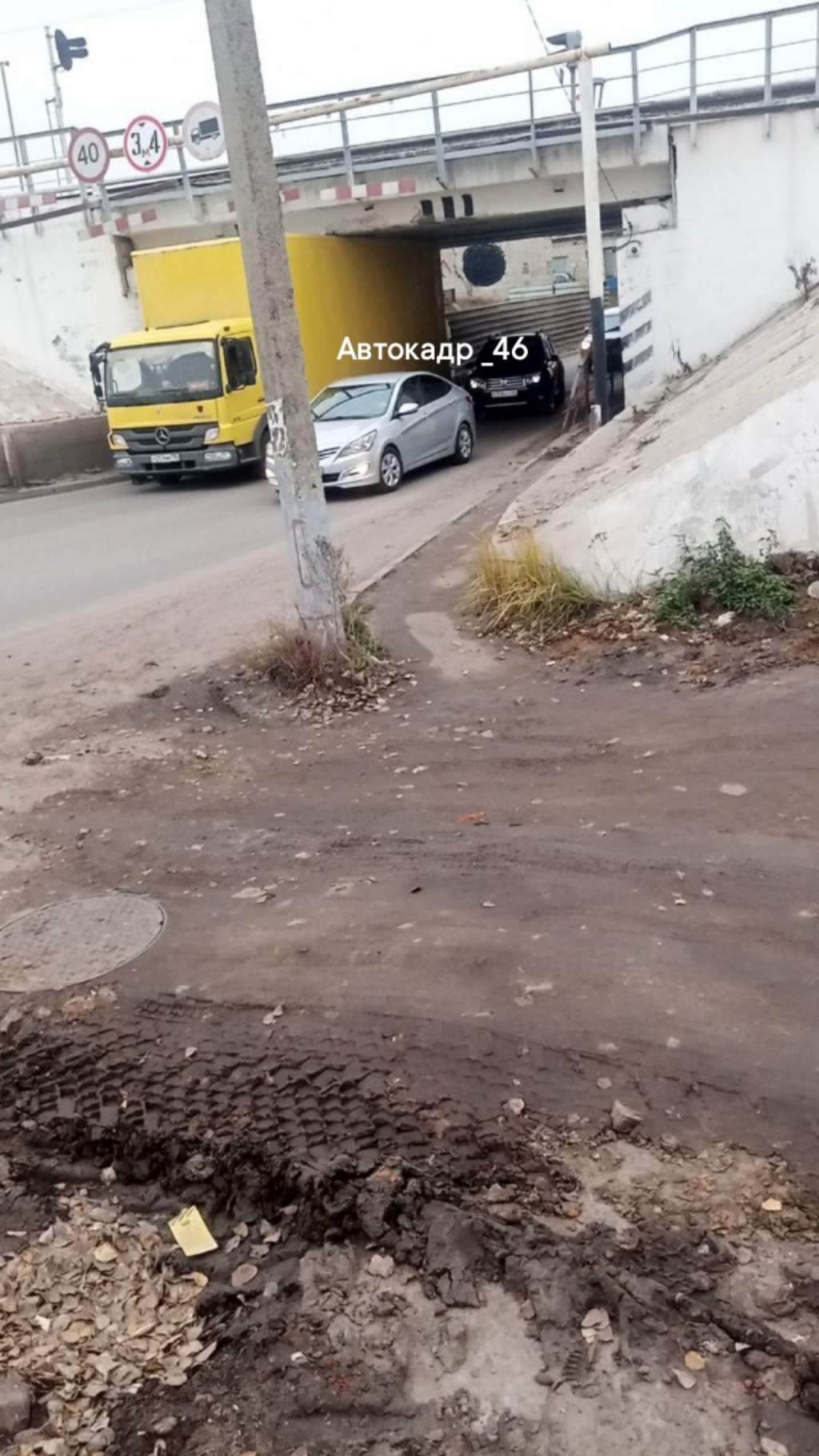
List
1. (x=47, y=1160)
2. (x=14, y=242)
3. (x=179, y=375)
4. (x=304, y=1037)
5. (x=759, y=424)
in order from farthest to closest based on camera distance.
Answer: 1. (x=14, y=242)
2. (x=179, y=375)
3. (x=759, y=424)
4. (x=304, y=1037)
5. (x=47, y=1160)

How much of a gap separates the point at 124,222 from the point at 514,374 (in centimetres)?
869

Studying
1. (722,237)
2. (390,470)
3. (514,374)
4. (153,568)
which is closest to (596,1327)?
(153,568)

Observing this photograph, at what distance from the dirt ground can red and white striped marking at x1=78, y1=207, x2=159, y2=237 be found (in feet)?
67.5

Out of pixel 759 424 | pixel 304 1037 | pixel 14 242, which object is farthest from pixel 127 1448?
pixel 14 242

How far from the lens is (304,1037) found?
14.0 feet

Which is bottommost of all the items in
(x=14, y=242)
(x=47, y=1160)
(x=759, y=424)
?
(x=47, y=1160)

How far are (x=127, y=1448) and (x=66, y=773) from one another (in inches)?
186

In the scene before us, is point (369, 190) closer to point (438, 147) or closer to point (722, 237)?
point (438, 147)

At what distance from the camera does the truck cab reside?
706 inches

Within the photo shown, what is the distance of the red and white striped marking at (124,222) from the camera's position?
24.1 m

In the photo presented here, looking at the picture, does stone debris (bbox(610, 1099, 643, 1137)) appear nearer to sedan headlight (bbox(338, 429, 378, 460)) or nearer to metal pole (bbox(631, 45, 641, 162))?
sedan headlight (bbox(338, 429, 378, 460))

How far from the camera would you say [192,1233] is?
11.7ft

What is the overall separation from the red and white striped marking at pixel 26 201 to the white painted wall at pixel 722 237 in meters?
13.2

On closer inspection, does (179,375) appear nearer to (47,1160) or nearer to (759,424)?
(759,424)
